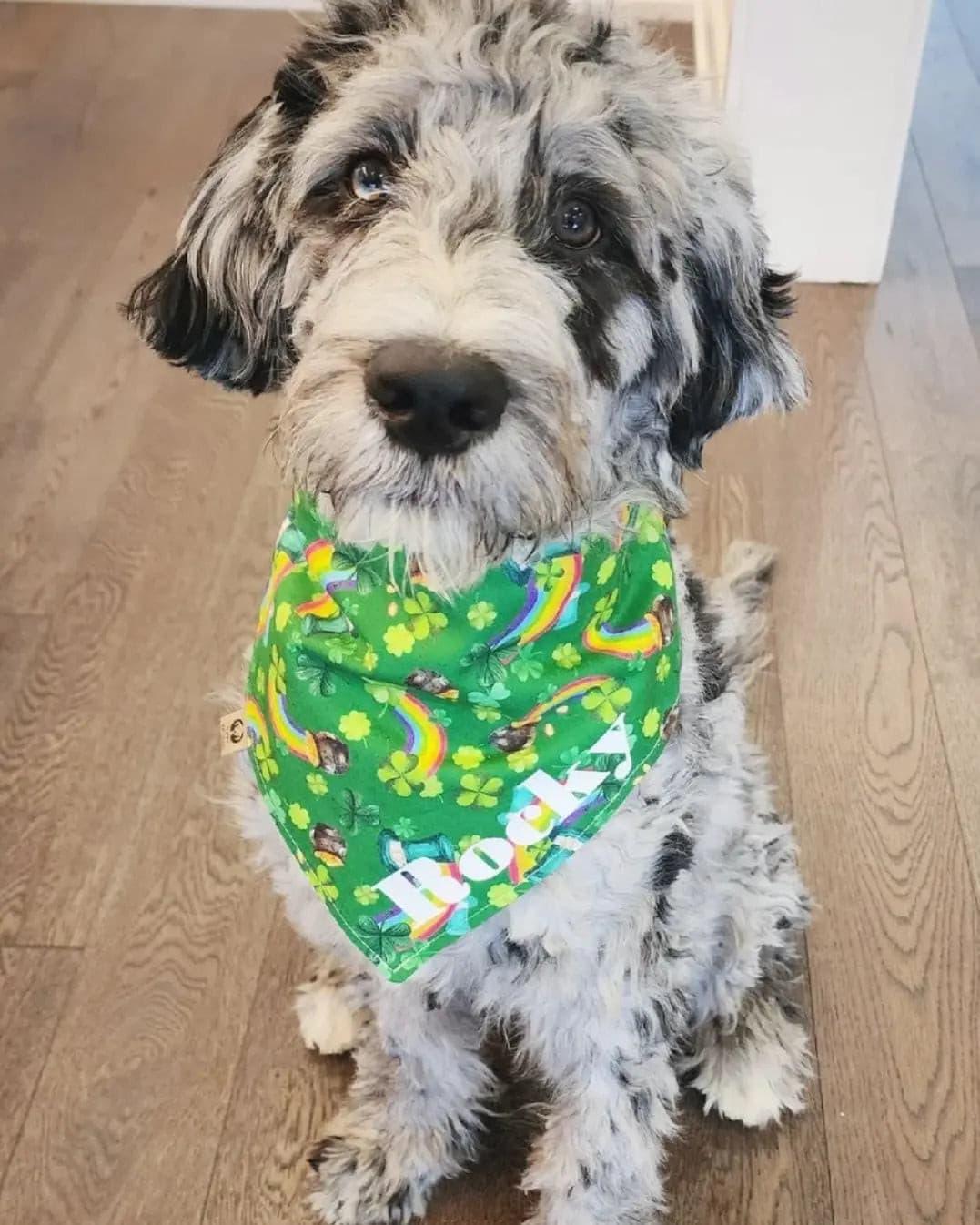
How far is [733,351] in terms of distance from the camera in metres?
1.29

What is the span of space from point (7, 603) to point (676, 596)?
1.43 metres

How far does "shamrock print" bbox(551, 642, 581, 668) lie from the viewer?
132cm

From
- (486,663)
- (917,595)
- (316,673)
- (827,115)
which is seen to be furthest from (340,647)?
(827,115)

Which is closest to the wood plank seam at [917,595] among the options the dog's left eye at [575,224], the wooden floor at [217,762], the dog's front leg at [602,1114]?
the wooden floor at [217,762]

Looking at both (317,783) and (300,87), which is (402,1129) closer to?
(317,783)

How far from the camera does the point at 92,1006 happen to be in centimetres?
184

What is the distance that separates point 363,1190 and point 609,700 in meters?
0.71

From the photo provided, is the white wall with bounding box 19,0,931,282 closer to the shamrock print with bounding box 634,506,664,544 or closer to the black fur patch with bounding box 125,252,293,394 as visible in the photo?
the shamrock print with bounding box 634,506,664,544

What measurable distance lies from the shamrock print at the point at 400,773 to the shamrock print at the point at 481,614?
150 mm

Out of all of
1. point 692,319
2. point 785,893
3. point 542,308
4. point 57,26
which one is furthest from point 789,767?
point 57,26

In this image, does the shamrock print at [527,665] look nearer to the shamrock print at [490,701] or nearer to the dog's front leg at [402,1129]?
the shamrock print at [490,701]

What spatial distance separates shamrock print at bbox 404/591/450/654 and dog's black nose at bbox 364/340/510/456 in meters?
0.28

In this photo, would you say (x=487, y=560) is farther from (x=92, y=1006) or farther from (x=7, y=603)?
(x=7, y=603)

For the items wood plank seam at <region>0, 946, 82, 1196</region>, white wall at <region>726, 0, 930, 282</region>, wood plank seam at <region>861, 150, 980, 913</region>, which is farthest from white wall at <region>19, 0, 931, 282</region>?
wood plank seam at <region>0, 946, 82, 1196</region>
